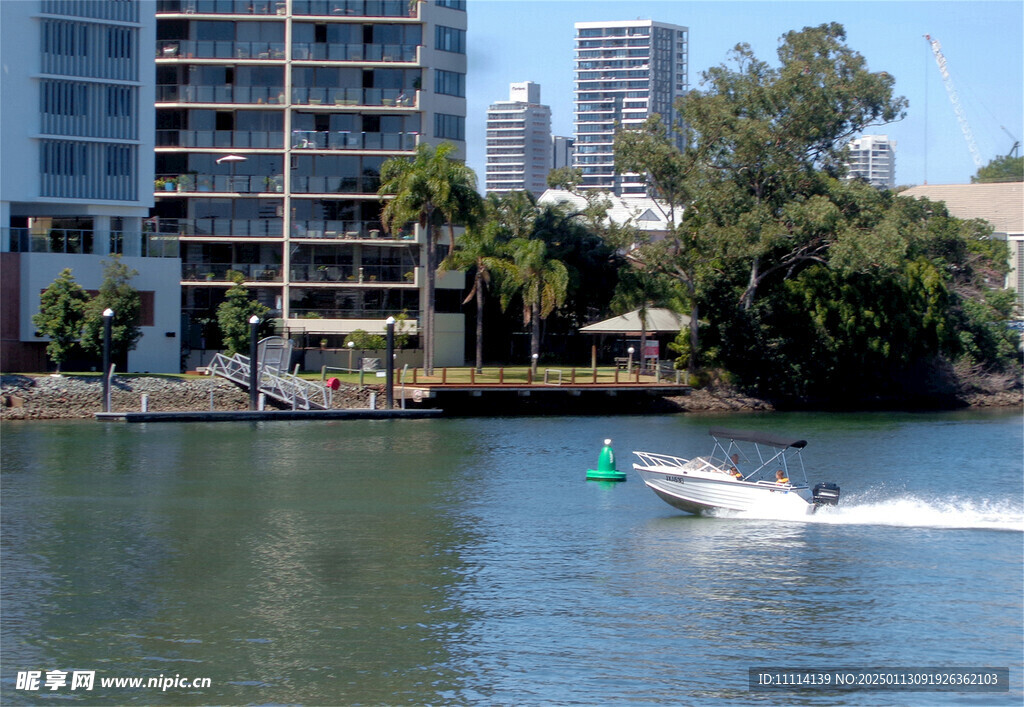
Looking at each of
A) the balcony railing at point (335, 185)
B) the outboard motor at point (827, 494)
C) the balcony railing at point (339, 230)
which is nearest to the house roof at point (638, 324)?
the balcony railing at point (339, 230)

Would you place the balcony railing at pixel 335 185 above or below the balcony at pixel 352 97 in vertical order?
below

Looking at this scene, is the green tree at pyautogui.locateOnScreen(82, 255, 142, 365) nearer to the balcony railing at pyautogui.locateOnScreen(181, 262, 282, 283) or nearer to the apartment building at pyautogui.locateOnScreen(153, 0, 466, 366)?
the balcony railing at pyautogui.locateOnScreen(181, 262, 282, 283)

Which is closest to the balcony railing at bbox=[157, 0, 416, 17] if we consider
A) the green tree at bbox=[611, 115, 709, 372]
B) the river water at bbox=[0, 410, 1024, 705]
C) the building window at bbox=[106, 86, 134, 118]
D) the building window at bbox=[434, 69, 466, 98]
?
the building window at bbox=[434, 69, 466, 98]

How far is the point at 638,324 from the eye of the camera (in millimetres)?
69562

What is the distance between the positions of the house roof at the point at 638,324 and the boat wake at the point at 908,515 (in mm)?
35120

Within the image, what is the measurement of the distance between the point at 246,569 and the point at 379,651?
6512 mm

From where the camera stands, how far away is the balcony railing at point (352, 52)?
230ft

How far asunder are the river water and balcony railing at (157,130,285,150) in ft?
99.6

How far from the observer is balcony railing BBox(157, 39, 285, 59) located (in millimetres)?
69812

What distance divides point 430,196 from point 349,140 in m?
10.1

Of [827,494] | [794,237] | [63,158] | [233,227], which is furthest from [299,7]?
[827,494]

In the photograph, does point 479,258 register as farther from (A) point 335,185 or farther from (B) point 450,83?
(B) point 450,83

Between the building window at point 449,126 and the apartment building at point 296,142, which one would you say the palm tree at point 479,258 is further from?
the building window at point 449,126

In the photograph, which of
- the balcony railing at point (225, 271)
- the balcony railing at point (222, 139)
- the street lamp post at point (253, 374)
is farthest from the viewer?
the balcony railing at point (222, 139)
